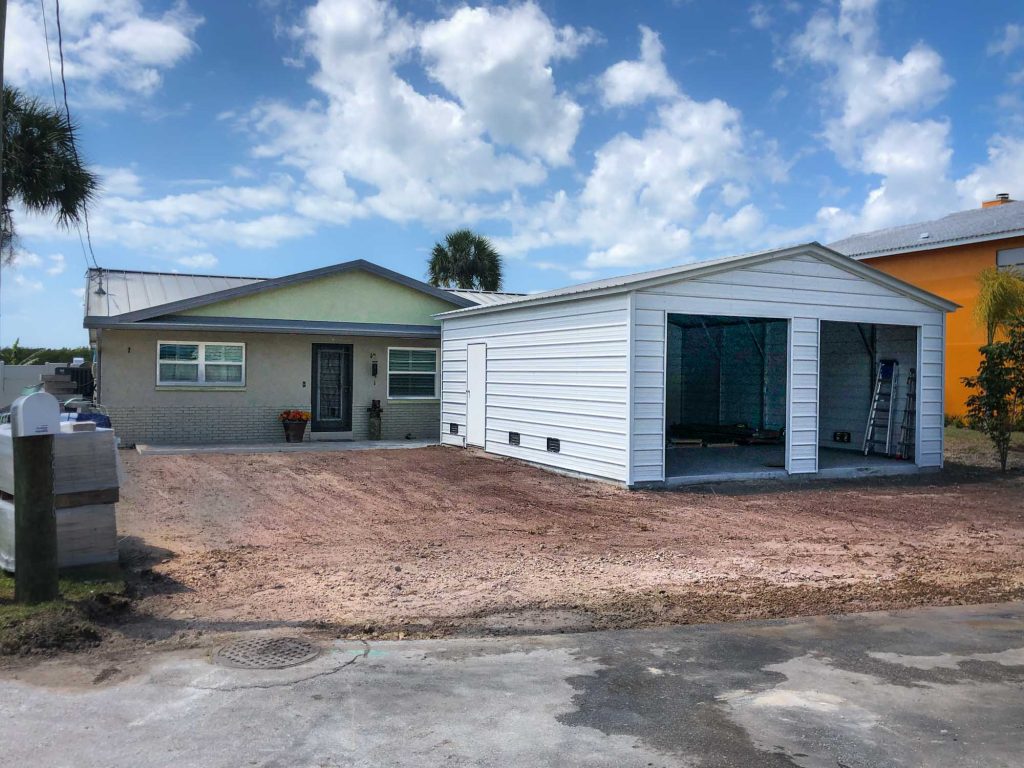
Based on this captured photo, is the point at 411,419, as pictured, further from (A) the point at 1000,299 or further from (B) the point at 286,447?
(A) the point at 1000,299

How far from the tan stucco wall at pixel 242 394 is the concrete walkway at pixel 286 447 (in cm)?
68

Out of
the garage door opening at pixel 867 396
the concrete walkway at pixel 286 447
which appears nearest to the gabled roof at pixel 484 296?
the concrete walkway at pixel 286 447

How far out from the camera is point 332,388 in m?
18.4

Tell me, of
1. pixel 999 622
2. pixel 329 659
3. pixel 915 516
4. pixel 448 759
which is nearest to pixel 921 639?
pixel 999 622

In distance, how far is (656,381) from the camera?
11.6 meters

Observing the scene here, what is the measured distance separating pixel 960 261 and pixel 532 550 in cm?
1725

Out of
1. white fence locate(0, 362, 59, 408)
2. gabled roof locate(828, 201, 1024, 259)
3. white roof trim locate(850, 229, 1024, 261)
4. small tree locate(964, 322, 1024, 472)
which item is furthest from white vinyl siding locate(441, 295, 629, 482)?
white fence locate(0, 362, 59, 408)

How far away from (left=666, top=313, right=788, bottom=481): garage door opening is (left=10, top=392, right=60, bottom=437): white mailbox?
1037cm

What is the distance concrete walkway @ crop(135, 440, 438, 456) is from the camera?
15450 mm

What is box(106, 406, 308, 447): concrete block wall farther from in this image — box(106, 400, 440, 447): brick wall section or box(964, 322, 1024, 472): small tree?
box(964, 322, 1024, 472): small tree

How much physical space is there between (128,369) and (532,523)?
35.9 ft

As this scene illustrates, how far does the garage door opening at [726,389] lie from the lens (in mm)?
16500

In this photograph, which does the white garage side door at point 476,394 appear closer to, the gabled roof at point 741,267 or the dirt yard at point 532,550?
the gabled roof at point 741,267

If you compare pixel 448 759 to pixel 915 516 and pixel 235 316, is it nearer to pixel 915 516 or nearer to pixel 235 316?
pixel 915 516
